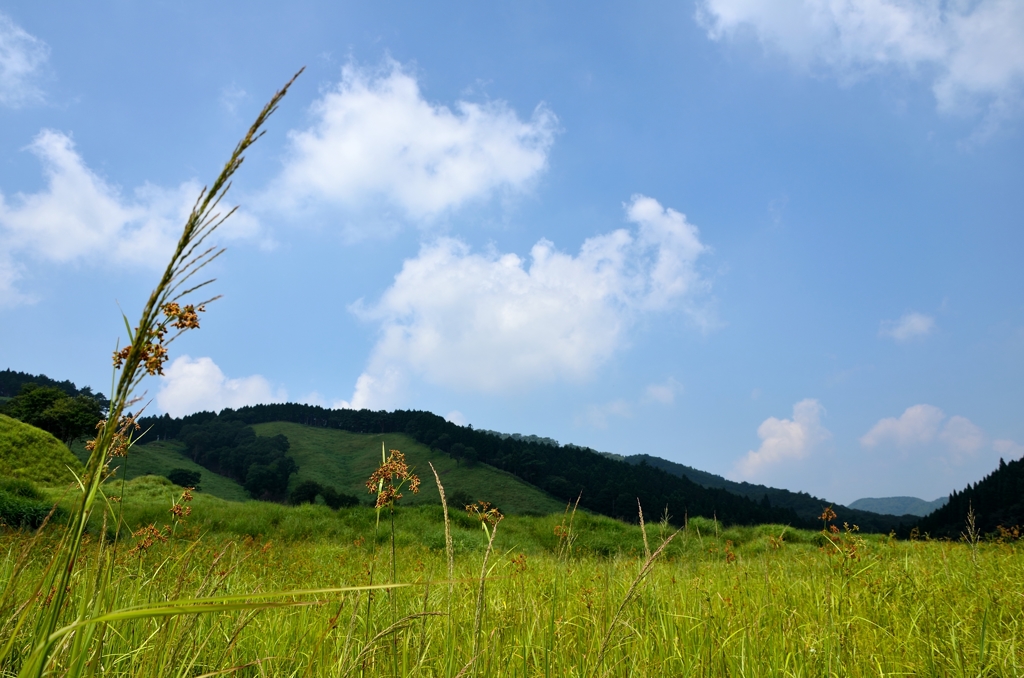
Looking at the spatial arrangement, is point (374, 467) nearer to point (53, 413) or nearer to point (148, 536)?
point (53, 413)

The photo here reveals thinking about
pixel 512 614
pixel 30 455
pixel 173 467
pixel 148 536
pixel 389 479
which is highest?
pixel 389 479

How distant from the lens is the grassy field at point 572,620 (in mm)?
2684

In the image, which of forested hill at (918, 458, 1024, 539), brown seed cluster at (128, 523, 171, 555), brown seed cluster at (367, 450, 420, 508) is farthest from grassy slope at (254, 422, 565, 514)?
brown seed cluster at (367, 450, 420, 508)

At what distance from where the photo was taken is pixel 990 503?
5219 cm

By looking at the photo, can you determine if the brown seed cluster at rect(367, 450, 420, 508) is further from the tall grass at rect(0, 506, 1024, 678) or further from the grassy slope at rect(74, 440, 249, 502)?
the grassy slope at rect(74, 440, 249, 502)

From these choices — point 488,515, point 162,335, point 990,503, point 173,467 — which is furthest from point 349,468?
point 162,335

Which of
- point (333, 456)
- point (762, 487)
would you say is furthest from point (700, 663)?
point (762, 487)

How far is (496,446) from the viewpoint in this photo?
3556 inches

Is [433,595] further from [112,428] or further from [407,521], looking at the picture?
[407,521]

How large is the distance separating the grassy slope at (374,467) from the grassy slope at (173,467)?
9.61m

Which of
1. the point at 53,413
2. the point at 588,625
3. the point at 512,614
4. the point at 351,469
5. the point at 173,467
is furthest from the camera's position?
the point at 351,469

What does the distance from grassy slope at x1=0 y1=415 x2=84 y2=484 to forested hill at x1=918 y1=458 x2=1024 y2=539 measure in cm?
6453

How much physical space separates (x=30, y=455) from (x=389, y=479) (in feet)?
112

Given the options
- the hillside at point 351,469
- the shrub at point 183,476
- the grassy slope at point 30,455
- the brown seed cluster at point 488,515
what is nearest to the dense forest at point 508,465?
the hillside at point 351,469
